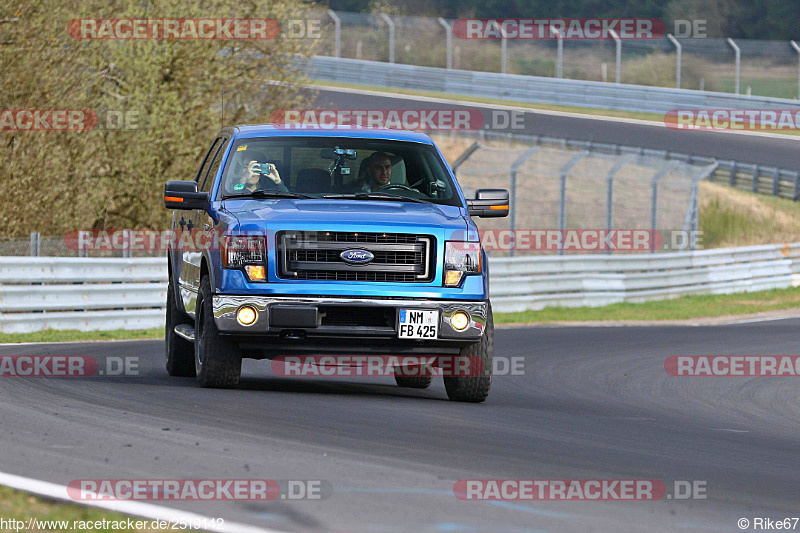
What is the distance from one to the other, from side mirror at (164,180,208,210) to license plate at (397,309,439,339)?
195 cm

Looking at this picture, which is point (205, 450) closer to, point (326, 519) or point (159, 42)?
point (326, 519)

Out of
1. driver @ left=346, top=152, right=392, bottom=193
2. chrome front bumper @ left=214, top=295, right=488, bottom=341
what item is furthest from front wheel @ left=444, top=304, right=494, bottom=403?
driver @ left=346, top=152, right=392, bottom=193

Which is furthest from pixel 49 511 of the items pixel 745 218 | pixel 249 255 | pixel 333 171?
pixel 745 218

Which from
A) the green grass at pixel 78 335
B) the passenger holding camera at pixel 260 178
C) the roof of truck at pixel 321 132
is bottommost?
the green grass at pixel 78 335

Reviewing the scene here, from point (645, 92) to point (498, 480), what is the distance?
3852 cm

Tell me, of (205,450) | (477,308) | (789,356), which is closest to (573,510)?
(205,450)

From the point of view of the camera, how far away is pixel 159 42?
23922mm

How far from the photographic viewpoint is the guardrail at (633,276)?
78.0 ft

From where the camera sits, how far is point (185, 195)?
1016cm

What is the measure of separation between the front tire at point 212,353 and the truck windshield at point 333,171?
0.94 m

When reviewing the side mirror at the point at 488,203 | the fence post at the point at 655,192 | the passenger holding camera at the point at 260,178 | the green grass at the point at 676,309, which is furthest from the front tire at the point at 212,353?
the fence post at the point at 655,192

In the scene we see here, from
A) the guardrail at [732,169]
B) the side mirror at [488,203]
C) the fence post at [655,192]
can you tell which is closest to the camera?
the side mirror at [488,203]

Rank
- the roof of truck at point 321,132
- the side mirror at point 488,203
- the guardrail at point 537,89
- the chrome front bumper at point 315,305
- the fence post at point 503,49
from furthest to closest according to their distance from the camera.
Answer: the fence post at point 503,49, the guardrail at point 537,89, the roof of truck at point 321,132, the side mirror at point 488,203, the chrome front bumper at point 315,305

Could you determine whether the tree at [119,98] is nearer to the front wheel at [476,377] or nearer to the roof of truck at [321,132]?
the roof of truck at [321,132]
